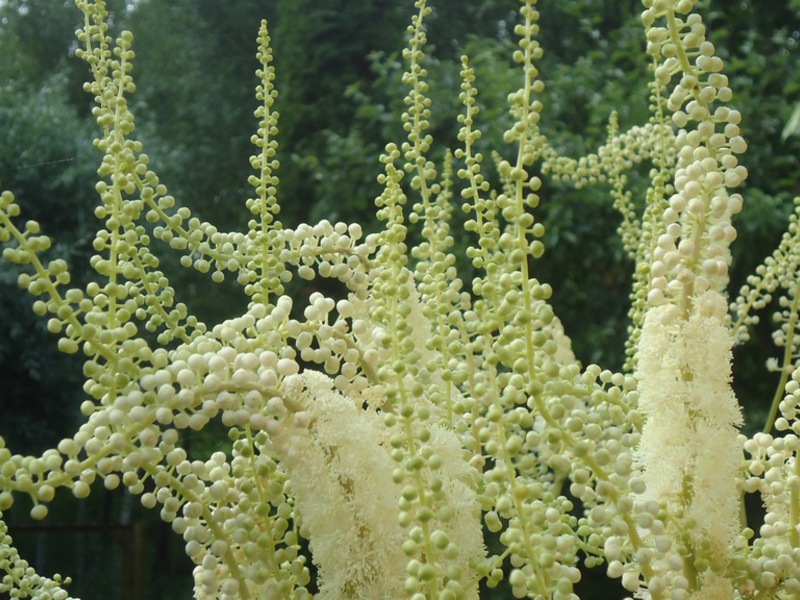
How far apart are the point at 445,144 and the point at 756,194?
665 millimetres

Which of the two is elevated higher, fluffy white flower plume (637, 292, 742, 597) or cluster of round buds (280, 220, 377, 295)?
cluster of round buds (280, 220, 377, 295)

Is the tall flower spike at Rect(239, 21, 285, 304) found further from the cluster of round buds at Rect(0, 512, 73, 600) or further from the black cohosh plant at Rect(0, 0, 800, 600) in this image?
the cluster of round buds at Rect(0, 512, 73, 600)

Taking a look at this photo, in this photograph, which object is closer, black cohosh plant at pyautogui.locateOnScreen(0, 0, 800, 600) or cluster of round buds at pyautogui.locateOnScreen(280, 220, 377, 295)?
black cohosh plant at pyautogui.locateOnScreen(0, 0, 800, 600)

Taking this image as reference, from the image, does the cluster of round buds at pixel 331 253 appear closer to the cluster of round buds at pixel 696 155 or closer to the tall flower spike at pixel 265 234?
the tall flower spike at pixel 265 234

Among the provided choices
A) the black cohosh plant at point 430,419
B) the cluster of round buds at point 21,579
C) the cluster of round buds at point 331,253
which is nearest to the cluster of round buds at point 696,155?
the black cohosh plant at point 430,419

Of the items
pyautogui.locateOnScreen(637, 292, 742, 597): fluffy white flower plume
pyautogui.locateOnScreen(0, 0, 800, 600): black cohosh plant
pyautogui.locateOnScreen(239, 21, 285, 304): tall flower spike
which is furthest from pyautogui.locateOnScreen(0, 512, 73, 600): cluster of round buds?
pyautogui.locateOnScreen(637, 292, 742, 597): fluffy white flower plume

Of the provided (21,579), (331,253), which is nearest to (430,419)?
(331,253)

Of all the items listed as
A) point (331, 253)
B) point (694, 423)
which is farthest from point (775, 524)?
point (331, 253)

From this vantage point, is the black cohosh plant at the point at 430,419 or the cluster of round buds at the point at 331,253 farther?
the cluster of round buds at the point at 331,253

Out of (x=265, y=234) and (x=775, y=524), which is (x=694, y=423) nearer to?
(x=775, y=524)

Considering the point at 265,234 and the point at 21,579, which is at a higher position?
the point at 265,234

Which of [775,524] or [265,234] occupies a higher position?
[265,234]

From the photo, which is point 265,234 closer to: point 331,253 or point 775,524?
point 331,253

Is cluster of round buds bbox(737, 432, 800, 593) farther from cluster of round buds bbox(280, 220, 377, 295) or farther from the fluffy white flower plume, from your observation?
cluster of round buds bbox(280, 220, 377, 295)
